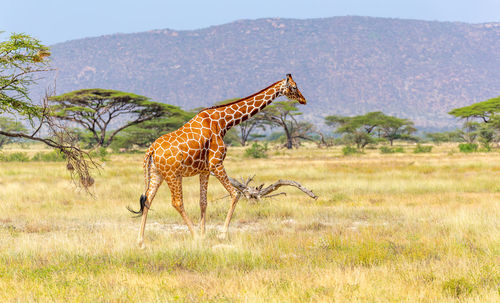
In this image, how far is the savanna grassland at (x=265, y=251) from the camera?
542 centimetres

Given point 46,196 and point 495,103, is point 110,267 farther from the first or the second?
point 495,103

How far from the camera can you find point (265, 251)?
24.1 feet

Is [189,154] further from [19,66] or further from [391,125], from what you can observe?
[391,125]

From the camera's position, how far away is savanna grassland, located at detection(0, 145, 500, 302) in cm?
542

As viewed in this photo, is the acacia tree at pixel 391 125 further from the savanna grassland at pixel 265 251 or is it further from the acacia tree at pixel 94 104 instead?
the savanna grassland at pixel 265 251

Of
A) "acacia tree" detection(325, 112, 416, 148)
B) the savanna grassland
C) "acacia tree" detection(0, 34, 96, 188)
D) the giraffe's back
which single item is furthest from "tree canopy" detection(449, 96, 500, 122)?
"acacia tree" detection(0, 34, 96, 188)

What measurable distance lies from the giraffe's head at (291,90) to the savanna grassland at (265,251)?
92.9 inches

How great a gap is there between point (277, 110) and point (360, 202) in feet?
161

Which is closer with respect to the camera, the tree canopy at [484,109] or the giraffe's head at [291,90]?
the giraffe's head at [291,90]

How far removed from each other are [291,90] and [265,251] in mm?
2733

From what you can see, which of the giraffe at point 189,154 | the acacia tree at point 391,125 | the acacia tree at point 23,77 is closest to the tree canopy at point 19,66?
the acacia tree at point 23,77

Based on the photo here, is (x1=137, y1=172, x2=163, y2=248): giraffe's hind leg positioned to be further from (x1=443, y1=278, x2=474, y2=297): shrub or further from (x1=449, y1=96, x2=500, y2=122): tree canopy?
(x1=449, y1=96, x2=500, y2=122): tree canopy

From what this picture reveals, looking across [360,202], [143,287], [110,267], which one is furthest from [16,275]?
[360,202]

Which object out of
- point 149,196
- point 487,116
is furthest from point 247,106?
point 487,116
